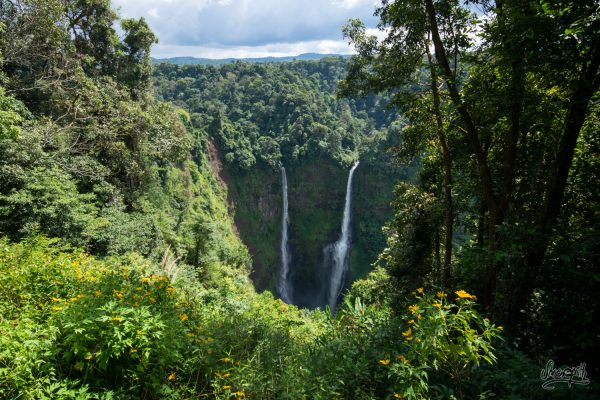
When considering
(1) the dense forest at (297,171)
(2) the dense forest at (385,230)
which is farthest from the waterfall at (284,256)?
(2) the dense forest at (385,230)

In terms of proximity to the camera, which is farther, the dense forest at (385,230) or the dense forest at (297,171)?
the dense forest at (297,171)

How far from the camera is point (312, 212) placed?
126 feet

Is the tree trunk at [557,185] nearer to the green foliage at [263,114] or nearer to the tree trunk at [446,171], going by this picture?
the tree trunk at [446,171]

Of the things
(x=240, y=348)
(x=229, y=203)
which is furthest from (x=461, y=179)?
(x=229, y=203)

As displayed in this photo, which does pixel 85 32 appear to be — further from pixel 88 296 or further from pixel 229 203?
pixel 229 203

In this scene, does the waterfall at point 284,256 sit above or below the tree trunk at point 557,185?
below

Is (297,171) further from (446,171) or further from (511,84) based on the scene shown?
(511,84)

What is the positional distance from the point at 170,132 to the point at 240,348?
14.3 metres

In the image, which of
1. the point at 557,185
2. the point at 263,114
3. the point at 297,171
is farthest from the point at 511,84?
the point at 263,114

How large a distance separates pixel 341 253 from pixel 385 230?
25720 mm

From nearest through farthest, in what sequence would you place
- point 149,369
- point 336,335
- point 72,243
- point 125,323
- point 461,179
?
point 125,323 → point 149,369 → point 336,335 → point 461,179 → point 72,243

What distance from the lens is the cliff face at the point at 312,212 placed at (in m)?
35.3

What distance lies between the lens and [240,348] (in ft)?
13.3

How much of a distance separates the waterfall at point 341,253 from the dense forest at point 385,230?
1981 cm
